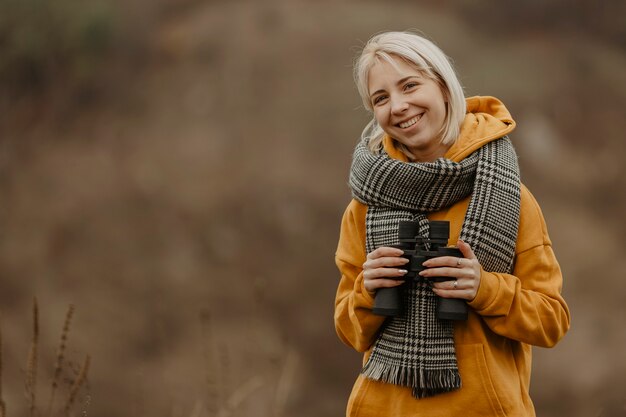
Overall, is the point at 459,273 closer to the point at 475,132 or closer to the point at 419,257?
the point at 419,257

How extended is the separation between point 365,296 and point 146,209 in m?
7.76

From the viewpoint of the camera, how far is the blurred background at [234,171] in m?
8.56

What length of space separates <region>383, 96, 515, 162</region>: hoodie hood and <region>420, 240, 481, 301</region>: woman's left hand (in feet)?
0.83

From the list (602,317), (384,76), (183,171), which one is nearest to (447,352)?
(384,76)

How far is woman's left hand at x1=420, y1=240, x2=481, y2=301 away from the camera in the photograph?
1.78m

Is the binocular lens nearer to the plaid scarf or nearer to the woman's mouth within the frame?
the plaid scarf

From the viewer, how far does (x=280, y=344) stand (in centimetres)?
816

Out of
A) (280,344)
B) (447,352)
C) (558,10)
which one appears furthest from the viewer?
(558,10)

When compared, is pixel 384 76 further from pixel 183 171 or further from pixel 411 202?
pixel 183 171

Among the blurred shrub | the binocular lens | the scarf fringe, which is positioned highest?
the blurred shrub

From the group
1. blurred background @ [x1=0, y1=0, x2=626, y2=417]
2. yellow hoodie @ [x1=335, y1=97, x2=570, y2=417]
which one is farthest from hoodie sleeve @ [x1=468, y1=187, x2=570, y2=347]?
blurred background @ [x1=0, y1=0, x2=626, y2=417]

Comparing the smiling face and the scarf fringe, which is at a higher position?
the smiling face

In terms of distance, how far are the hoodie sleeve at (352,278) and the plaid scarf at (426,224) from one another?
0.17 feet

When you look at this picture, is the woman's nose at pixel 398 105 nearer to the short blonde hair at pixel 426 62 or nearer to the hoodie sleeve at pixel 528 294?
the short blonde hair at pixel 426 62
